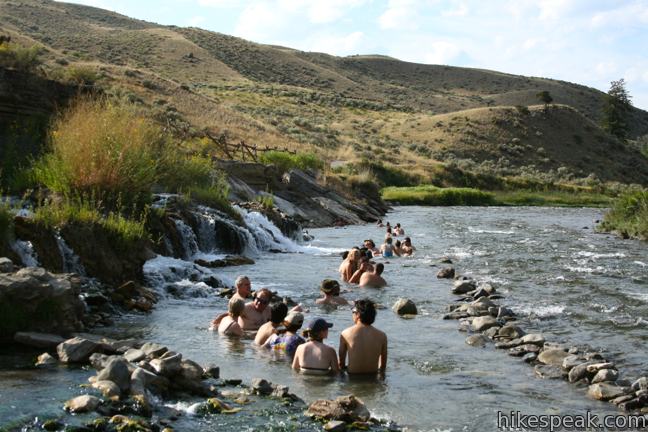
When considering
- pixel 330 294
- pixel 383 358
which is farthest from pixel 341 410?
pixel 330 294

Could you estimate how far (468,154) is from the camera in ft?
301

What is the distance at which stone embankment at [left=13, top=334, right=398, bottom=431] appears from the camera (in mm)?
8109

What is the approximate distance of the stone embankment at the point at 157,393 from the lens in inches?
319

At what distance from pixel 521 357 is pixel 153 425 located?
241 inches

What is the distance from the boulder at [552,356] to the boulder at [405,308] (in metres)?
4.24

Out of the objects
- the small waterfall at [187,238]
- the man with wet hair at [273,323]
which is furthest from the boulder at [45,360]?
the small waterfall at [187,238]

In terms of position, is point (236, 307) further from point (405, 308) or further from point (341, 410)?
point (341, 410)

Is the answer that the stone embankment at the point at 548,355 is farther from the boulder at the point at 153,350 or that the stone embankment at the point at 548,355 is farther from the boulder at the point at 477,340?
the boulder at the point at 153,350

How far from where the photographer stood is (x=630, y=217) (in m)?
35.6

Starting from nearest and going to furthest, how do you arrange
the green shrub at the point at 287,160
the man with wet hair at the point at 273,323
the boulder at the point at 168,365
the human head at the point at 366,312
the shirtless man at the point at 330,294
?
the boulder at the point at 168,365
the human head at the point at 366,312
the man with wet hair at the point at 273,323
the shirtless man at the point at 330,294
the green shrub at the point at 287,160

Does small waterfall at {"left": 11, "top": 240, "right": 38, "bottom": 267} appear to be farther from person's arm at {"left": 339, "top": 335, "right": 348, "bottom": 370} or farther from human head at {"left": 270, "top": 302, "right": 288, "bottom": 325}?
person's arm at {"left": 339, "top": 335, "right": 348, "bottom": 370}

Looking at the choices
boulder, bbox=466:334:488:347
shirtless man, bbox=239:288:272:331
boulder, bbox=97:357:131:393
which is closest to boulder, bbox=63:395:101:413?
boulder, bbox=97:357:131:393

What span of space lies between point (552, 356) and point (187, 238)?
1322 centimetres

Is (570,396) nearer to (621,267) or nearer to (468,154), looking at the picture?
(621,267)
